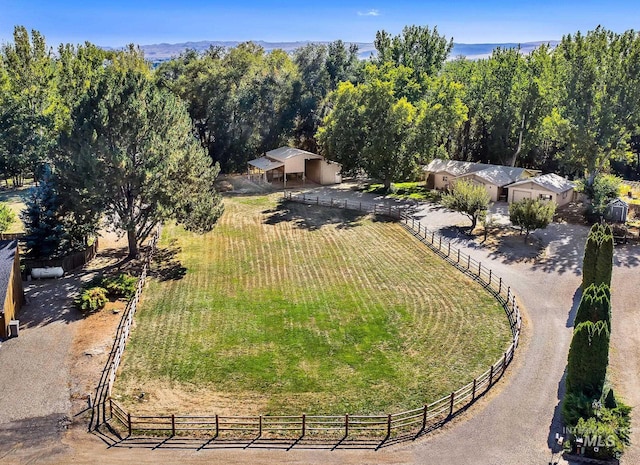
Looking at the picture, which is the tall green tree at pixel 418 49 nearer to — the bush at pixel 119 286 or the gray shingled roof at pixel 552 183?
the gray shingled roof at pixel 552 183

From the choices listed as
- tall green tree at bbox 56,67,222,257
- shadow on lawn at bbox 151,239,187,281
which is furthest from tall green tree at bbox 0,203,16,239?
shadow on lawn at bbox 151,239,187,281

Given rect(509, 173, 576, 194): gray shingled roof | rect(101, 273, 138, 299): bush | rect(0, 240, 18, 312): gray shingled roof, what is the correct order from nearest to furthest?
rect(0, 240, 18, 312): gray shingled roof
rect(101, 273, 138, 299): bush
rect(509, 173, 576, 194): gray shingled roof

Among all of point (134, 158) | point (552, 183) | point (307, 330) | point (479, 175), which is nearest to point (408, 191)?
point (479, 175)

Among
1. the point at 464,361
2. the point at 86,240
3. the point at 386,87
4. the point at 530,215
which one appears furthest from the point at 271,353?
the point at 386,87

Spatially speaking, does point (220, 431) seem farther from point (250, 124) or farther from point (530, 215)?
point (250, 124)

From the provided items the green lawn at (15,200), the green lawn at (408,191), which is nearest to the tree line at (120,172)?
the green lawn at (15,200)

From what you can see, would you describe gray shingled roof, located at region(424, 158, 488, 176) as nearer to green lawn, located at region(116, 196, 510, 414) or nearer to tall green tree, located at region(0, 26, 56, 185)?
green lawn, located at region(116, 196, 510, 414)
